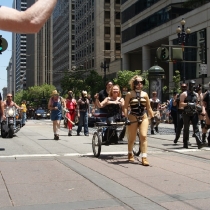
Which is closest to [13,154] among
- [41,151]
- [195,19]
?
[41,151]

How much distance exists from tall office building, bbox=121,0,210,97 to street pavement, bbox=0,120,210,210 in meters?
30.7

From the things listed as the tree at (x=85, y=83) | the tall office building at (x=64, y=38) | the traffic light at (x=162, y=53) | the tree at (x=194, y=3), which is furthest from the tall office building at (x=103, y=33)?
the traffic light at (x=162, y=53)

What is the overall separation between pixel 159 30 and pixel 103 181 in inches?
1830

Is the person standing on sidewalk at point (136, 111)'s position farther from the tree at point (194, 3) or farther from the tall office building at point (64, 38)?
the tall office building at point (64, 38)

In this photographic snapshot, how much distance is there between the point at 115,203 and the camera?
16.7ft

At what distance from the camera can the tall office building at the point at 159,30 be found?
42.7 m

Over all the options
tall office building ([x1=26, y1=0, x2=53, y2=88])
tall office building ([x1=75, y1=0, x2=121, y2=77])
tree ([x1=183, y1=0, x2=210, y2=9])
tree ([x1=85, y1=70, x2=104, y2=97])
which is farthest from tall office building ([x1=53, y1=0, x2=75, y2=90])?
tree ([x1=183, y1=0, x2=210, y2=9])

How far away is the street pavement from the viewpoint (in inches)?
200

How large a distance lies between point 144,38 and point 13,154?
47.6 metres

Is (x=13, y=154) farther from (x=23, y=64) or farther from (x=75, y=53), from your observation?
(x=23, y=64)

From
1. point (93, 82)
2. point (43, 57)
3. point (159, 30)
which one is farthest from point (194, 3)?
point (43, 57)

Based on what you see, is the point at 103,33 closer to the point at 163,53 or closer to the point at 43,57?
the point at 43,57

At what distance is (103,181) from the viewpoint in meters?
6.55

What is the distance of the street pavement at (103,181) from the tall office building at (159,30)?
101 feet
